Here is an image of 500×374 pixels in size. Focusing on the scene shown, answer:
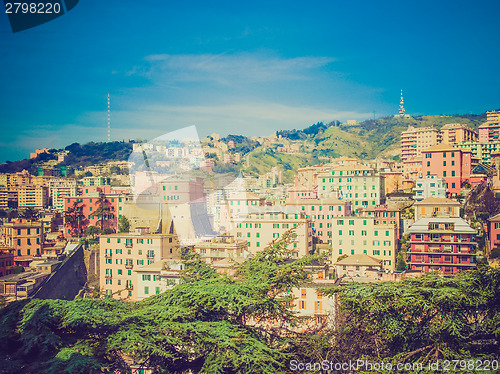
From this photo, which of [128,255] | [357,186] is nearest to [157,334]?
[128,255]

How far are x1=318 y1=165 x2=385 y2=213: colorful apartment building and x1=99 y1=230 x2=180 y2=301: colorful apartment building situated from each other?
19749mm

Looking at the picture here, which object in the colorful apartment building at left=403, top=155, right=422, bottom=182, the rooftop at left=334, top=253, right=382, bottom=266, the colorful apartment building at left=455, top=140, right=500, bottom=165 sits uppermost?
the colorful apartment building at left=455, top=140, right=500, bottom=165

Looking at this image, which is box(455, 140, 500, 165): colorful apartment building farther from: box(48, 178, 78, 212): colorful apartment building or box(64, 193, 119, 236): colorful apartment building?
box(48, 178, 78, 212): colorful apartment building

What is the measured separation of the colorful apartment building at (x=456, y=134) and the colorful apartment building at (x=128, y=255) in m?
50.5

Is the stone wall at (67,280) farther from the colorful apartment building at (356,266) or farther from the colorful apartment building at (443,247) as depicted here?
the colorful apartment building at (443,247)

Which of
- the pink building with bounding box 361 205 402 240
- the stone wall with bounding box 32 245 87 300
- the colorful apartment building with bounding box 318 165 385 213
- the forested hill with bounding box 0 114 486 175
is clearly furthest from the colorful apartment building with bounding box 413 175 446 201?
the forested hill with bounding box 0 114 486 175

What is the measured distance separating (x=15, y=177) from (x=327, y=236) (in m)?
51.9

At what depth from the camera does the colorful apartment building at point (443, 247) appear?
25.2m

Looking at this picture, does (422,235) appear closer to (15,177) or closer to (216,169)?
(216,169)

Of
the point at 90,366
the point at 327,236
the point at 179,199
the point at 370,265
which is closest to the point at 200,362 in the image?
the point at 90,366

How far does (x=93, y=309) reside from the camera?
1049 centimetres

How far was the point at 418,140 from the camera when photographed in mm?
70250

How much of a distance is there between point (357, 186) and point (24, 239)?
29457mm

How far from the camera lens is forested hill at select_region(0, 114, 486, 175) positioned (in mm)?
98812
